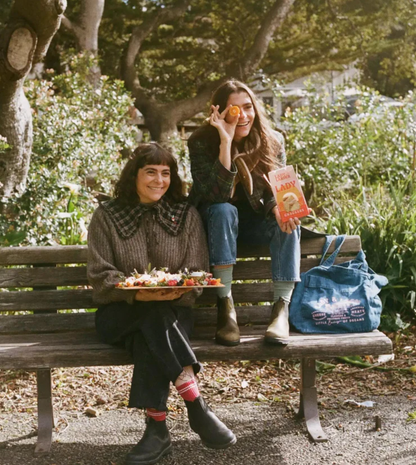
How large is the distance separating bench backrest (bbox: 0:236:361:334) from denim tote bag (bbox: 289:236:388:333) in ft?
0.57

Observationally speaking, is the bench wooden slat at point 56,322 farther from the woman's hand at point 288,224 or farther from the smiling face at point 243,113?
the smiling face at point 243,113

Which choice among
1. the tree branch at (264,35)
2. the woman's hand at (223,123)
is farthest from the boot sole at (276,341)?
the tree branch at (264,35)

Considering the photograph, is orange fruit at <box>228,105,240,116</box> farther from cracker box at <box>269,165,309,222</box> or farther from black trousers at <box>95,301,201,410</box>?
black trousers at <box>95,301,201,410</box>

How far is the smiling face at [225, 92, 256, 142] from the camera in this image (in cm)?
343

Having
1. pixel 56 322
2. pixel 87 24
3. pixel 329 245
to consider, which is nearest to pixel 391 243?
pixel 329 245

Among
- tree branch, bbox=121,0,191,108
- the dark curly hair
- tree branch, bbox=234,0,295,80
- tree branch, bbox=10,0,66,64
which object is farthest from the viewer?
tree branch, bbox=121,0,191,108

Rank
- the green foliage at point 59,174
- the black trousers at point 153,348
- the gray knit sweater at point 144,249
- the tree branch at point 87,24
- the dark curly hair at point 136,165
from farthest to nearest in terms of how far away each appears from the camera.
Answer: the tree branch at point 87,24, the green foliage at point 59,174, the dark curly hair at point 136,165, the gray knit sweater at point 144,249, the black trousers at point 153,348

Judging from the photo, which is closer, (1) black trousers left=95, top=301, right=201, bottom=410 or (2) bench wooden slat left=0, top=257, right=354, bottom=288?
(1) black trousers left=95, top=301, right=201, bottom=410

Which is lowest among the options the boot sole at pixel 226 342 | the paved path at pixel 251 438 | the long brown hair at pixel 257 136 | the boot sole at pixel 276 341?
the paved path at pixel 251 438

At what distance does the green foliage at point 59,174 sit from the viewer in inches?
211

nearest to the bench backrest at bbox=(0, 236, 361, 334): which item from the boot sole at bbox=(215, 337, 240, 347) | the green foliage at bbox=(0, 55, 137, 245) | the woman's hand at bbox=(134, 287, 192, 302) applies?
the boot sole at bbox=(215, 337, 240, 347)

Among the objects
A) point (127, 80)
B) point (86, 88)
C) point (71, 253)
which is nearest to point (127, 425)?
→ point (71, 253)

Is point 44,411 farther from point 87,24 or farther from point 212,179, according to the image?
point 87,24

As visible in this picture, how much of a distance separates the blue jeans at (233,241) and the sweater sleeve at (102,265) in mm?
490
